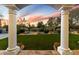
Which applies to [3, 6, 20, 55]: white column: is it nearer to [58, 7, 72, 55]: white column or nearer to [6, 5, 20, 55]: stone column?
[6, 5, 20, 55]: stone column

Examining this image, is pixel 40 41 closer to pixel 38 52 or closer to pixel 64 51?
pixel 38 52

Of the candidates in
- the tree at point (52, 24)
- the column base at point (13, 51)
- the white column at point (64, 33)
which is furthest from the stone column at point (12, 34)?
the white column at point (64, 33)

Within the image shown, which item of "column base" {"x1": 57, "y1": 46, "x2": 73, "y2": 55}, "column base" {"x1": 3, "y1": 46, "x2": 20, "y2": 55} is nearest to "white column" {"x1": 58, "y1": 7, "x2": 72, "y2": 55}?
"column base" {"x1": 57, "y1": 46, "x2": 73, "y2": 55}

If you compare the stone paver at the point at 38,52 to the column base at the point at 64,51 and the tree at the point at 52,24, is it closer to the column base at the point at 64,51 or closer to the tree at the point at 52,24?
the column base at the point at 64,51

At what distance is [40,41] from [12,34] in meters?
0.32

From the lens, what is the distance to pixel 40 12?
1971 millimetres

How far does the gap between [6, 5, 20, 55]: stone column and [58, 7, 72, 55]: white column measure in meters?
0.49

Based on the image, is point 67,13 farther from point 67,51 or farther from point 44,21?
point 67,51

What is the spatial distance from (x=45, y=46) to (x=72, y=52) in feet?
1.01

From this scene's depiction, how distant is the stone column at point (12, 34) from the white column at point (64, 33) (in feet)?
1.62

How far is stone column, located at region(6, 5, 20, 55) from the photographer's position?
196cm

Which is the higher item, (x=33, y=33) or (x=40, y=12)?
(x=40, y=12)
